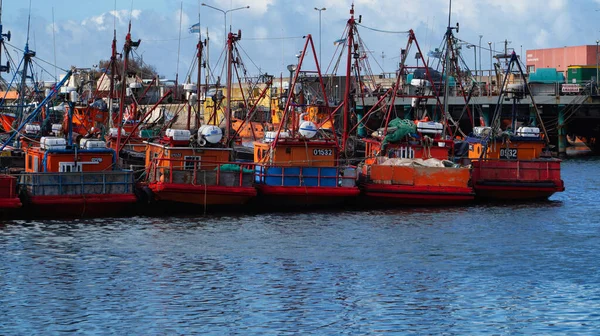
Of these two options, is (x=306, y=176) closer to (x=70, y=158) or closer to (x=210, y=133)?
(x=210, y=133)

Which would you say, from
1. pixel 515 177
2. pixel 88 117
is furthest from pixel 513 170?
pixel 88 117

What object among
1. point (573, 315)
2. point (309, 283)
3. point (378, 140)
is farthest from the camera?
point (378, 140)

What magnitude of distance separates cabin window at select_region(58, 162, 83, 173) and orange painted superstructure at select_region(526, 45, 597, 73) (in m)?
72.1

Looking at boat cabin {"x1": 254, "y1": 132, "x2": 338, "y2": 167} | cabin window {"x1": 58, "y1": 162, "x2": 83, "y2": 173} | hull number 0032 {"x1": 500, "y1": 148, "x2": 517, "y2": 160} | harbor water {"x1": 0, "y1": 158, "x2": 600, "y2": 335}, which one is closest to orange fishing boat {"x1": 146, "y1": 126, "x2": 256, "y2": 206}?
harbor water {"x1": 0, "y1": 158, "x2": 600, "y2": 335}

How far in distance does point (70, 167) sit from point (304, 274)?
1124cm

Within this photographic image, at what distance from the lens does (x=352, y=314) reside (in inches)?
822

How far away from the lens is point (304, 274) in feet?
81.1

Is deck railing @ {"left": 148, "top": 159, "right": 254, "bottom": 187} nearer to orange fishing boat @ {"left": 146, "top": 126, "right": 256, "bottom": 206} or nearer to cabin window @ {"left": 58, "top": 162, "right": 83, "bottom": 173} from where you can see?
orange fishing boat @ {"left": 146, "top": 126, "right": 256, "bottom": 206}

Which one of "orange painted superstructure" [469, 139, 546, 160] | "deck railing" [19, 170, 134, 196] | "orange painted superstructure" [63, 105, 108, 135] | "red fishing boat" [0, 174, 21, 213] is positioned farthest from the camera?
"orange painted superstructure" [63, 105, 108, 135]

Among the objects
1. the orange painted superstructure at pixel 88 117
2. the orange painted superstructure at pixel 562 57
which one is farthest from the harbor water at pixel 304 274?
the orange painted superstructure at pixel 562 57

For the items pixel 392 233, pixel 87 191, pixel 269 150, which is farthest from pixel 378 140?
pixel 87 191

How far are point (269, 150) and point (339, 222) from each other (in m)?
4.07

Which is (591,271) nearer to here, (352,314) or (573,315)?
(573,315)

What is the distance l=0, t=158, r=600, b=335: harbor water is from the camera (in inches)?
798
